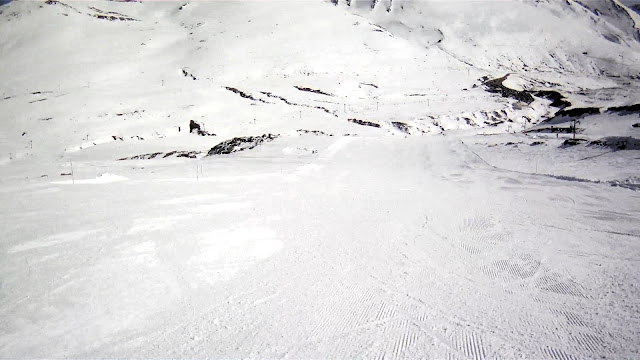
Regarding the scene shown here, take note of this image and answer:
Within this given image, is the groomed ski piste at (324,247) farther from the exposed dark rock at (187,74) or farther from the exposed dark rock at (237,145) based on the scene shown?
the exposed dark rock at (187,74)

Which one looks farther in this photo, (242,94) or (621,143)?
(242,94)

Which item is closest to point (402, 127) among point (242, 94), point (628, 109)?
point (628, 109)

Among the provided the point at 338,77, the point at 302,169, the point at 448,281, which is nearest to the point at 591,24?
the point at 338,77

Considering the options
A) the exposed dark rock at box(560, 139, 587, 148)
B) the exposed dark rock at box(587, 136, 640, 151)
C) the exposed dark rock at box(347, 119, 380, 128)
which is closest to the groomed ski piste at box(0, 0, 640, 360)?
the exposed dark rock at box(587, 136, 640, 151)

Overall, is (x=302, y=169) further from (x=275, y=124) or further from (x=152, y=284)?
(x=275, y=124)

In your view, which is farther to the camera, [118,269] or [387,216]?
[387,216]

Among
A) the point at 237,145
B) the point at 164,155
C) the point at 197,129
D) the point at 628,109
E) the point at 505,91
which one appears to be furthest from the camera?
the point at 505,91

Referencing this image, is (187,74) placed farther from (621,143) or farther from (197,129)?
(621,143)

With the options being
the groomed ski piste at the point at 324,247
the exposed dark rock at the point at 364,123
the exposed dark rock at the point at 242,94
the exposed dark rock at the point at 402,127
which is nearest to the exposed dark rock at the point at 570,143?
the groomed ski piste at the point at 324,247

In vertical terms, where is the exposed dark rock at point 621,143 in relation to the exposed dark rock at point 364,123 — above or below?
below

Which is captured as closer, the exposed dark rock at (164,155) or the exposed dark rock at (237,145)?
the exposed dark rock at (164,155)

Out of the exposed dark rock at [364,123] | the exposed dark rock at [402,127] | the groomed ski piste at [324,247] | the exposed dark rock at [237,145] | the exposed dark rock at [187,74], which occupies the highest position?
the exposed dark rock at [187,74]

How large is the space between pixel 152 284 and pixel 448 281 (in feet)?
12.9

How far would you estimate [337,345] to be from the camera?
3287mm
